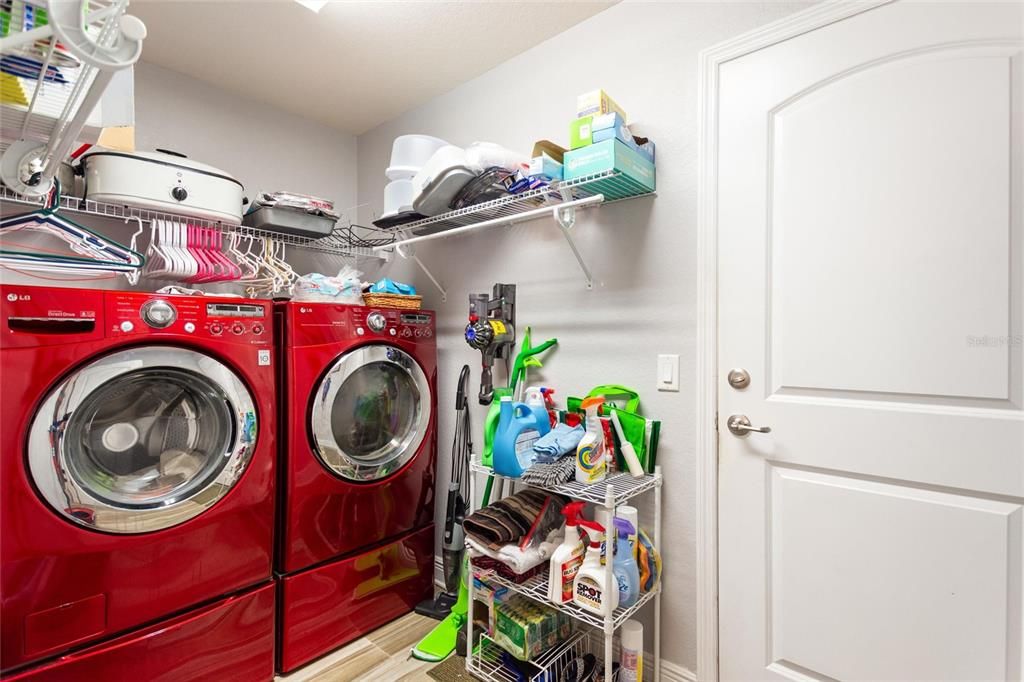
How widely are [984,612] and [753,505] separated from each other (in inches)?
20.5

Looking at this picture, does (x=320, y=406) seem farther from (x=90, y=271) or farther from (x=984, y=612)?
(x=984, y=612)

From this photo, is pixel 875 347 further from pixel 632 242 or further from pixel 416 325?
pixel 416 325

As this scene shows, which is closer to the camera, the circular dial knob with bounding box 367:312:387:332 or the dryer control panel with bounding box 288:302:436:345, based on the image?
the dryer control panel with bounding box 288:302:436:345

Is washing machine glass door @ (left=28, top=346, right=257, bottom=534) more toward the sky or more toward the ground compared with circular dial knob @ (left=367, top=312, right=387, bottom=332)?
more toward the ground

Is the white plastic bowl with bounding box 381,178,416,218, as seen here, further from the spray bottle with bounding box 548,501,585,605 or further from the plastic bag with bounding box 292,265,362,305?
the spray bottle with bounding box 548,501,585,605

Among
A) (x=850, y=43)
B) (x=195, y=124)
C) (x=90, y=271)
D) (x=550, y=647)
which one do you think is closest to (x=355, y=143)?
(x=195, y=124)

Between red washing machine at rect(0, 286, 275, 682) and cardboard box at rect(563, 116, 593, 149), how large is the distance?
118cm

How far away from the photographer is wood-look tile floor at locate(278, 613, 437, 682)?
1.74 metres

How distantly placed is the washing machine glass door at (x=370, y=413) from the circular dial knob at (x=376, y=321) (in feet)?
0.25

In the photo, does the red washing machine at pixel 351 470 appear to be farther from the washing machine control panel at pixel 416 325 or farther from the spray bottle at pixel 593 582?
the spray bottle at pixel 593 582

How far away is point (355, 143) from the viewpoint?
289cm

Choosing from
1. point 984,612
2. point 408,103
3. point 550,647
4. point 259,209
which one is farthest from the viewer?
point 408,103

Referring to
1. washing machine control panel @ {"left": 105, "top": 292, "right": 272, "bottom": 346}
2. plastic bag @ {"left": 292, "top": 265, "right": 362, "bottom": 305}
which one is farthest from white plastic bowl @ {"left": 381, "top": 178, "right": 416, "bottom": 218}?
washing machine control panel @ {"left": 105, "top": 292, "right": 272, "bottom": 346}

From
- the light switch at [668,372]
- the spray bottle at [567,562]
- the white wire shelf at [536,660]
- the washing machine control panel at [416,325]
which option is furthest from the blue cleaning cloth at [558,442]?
the washing machine control panel at [416,325]
